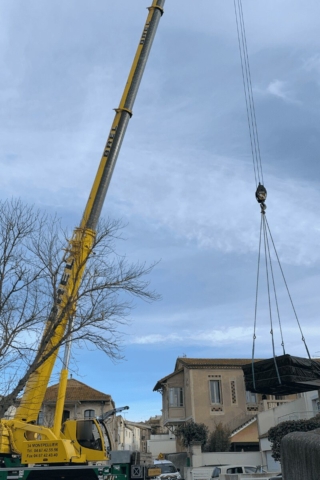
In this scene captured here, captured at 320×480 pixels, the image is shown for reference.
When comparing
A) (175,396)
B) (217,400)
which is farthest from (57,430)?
(175,396)

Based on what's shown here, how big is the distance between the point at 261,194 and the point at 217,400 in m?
23.8

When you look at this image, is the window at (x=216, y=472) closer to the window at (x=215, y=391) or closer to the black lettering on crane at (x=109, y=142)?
the window at (x=215, y=391)

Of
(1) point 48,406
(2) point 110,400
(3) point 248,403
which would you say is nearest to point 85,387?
(2) point 110,400

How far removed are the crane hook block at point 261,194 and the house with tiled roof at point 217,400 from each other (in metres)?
21.6

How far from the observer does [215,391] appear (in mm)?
34000

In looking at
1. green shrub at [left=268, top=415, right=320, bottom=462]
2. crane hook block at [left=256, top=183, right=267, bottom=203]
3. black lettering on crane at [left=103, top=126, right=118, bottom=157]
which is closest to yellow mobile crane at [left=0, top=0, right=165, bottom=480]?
black lettering on crane at [left=103, top=126, right=118, bottom=157]

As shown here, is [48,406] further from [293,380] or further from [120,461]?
[293,380]

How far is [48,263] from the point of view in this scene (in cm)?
1260

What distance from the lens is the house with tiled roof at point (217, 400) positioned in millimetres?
32688

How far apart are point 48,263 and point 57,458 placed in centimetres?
488

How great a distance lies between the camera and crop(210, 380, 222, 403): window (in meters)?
33.7

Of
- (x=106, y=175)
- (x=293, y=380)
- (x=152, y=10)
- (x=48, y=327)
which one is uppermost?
(x=152, y=10)

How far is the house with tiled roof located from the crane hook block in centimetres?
2165

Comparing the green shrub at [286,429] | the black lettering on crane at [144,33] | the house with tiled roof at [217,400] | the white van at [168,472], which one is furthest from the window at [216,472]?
the black lettering on crane at [144,33]
